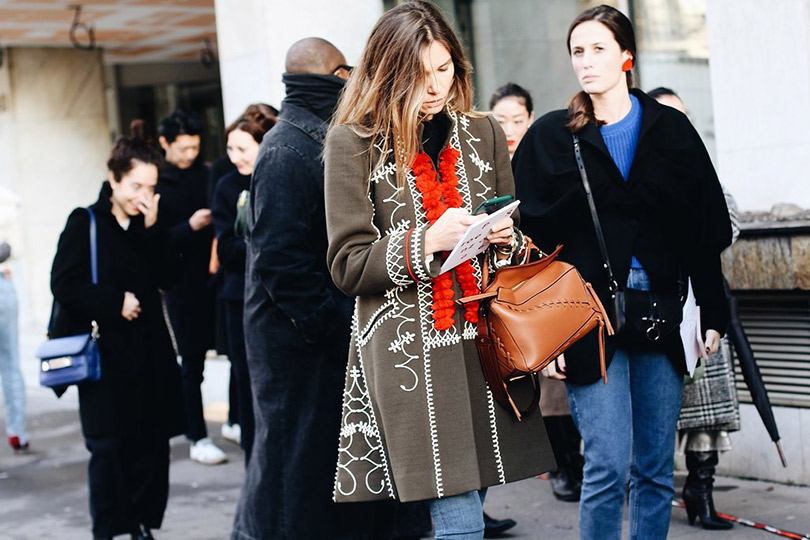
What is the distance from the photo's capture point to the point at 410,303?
11.4ft

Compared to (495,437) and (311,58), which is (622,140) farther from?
(311,58)

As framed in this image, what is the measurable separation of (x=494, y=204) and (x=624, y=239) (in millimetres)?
680

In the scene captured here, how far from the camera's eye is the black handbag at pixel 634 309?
12.8 ft

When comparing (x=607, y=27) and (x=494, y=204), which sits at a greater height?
(x=607, y=27)

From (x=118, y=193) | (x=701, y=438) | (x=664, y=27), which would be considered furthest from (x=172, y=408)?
(x=664, y=27)

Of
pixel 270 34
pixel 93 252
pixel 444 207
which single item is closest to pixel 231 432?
pixel 270 34

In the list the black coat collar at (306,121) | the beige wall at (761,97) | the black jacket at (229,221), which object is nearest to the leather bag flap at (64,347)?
the black jacket at (229,221)

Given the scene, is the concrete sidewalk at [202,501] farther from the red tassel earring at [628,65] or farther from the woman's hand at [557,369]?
the red tassel earring at [628,65]

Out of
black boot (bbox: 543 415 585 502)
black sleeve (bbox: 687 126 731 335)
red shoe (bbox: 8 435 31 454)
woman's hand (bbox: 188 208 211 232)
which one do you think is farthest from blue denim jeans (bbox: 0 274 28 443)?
black sleeve (bbox: 687 126 731 335)

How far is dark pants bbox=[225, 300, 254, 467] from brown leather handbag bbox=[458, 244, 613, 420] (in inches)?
90.2

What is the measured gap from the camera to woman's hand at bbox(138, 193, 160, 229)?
5750mm

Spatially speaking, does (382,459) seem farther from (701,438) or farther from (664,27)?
(664,27)

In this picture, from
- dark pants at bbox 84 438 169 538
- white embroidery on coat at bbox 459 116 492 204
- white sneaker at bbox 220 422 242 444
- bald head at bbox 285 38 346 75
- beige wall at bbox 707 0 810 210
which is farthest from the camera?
white sneaker at bbox 220 422 242 444

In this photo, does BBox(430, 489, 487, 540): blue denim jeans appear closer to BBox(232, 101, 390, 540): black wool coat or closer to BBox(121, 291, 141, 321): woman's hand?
BBox(232, 101, 390, 540): black wool coat
